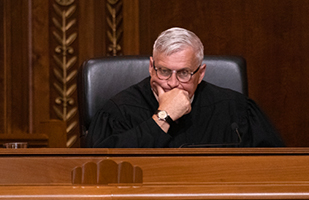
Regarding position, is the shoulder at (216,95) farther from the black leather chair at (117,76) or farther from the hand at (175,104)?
the hand at (175,104)

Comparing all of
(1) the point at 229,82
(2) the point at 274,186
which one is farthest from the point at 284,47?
(2) the point at 274,186

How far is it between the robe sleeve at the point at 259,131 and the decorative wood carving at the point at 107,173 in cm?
112

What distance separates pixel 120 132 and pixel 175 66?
14.6 inches

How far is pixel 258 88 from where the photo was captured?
2.98 m

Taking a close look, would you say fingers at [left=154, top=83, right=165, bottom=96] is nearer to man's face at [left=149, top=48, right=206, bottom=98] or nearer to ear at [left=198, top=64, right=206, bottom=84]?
man's face at [left=149, top=48, right=206, bottom=98]

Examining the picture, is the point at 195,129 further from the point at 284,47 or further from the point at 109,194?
the point at 109,194

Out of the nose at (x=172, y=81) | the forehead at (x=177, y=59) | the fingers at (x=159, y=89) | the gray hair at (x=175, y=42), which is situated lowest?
the fingers at (x=159, y=89)

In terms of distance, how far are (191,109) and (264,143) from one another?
362 mm

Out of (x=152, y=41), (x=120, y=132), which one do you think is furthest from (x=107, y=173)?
(x=152, y=41)

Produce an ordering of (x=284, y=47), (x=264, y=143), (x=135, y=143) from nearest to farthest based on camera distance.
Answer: (x=135, y=143), (x=264, y=143), (x=284, y=47)

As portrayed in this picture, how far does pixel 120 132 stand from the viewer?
203 centimetres

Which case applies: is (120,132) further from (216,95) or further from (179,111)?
(216,95)

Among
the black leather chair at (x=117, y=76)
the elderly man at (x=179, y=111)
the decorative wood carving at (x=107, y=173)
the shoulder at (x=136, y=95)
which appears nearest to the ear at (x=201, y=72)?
the elderly man at (x=179, y=111)

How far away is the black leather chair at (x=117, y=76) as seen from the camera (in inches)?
82.5
